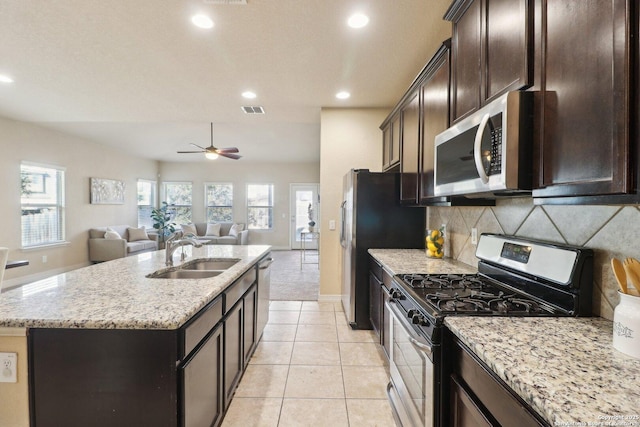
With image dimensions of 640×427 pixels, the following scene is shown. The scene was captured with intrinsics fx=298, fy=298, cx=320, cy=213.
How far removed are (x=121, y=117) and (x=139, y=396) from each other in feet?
14.5

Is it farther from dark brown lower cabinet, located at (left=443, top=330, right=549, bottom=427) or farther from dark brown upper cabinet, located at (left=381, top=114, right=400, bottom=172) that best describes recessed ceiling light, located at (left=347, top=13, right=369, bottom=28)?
dark brown lower cabinet, located at (left=443, top=330, right=549, bottom=427)

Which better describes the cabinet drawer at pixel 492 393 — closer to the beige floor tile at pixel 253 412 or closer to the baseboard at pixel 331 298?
the beige floor tile at pixel 253 412

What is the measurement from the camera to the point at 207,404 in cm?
148

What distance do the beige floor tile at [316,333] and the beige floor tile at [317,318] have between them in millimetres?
110

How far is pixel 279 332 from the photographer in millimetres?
3125

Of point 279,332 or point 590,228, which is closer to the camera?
point 590,228

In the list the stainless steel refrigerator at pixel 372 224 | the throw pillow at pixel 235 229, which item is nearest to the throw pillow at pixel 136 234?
the throw pillow at pixel 235 229

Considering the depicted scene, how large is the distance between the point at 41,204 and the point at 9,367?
571 centimetres

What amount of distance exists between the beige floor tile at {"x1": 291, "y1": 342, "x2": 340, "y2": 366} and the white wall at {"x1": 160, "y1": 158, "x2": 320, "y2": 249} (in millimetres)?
6436

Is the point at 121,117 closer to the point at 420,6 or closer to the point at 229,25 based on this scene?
the point at 229,25

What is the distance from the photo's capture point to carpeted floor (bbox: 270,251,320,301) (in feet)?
14.3

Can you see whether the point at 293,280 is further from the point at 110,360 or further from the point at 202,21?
the point at 110,360

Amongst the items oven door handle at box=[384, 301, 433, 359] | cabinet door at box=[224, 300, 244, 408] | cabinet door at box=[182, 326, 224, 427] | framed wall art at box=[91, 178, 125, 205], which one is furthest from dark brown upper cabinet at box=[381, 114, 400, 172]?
framed wall art at box=[91, 178, 125, 205]

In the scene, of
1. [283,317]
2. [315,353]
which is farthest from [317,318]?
[315,353]
